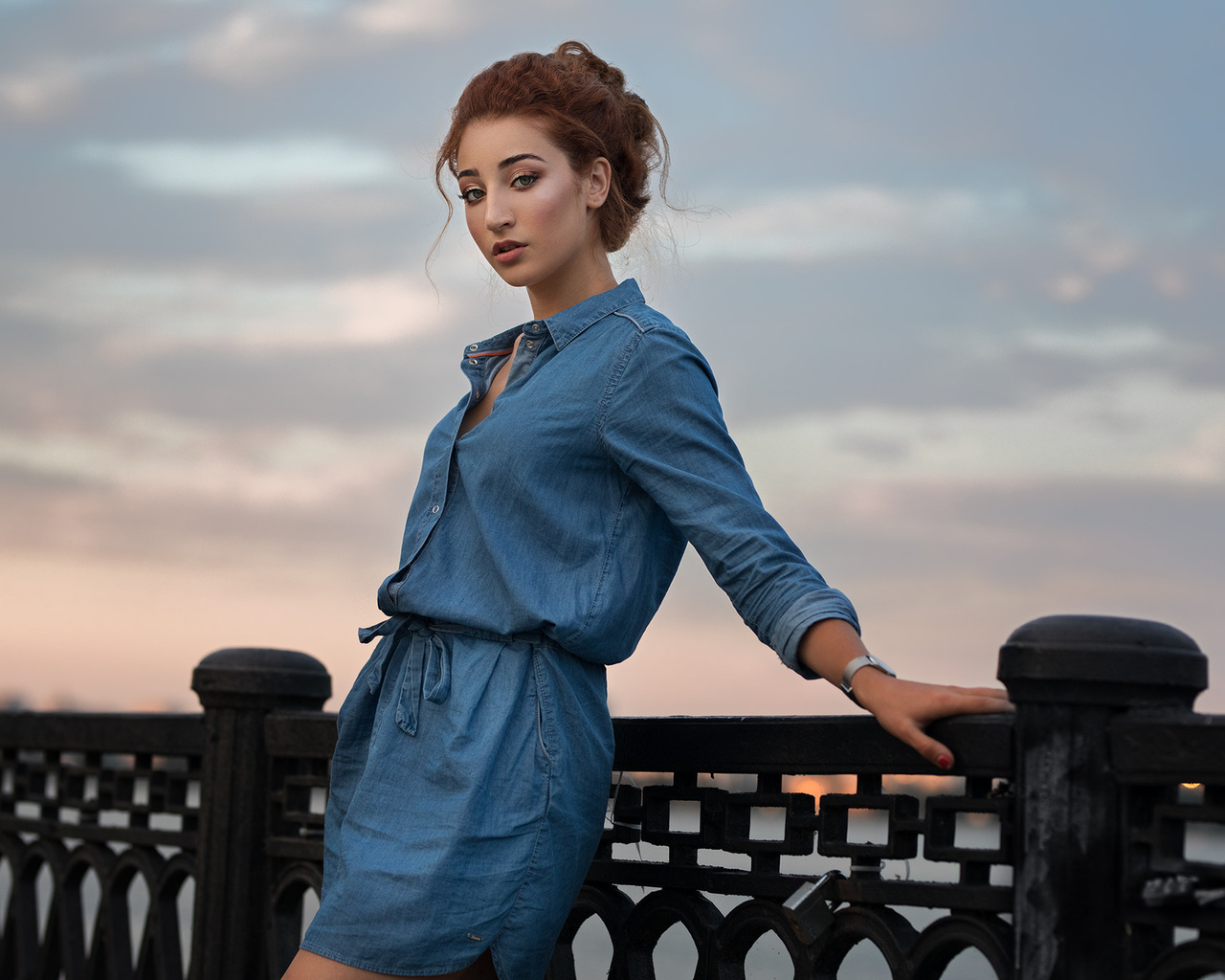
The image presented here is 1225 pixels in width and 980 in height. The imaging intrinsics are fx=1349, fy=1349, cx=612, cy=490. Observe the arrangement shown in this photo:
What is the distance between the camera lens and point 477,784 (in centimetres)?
197

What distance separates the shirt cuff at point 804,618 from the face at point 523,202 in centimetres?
77

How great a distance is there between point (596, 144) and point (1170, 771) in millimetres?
1392

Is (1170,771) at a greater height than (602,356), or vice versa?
(602,356)

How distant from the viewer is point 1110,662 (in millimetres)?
1801

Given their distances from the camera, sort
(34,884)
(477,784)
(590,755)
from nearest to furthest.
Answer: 1. (477,784)
2. (590,755)
3. (34,884)

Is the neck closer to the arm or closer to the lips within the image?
the lips

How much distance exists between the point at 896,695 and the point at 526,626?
557 millimetres

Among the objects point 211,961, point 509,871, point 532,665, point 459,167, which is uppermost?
point 459,167

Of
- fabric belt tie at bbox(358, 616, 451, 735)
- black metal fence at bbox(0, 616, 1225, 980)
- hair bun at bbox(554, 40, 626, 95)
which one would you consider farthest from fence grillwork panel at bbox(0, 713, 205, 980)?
hair bun at bbox(554, 40, 626, 95)

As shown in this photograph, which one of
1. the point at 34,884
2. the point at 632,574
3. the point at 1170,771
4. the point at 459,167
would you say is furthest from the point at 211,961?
the point at 1170,771

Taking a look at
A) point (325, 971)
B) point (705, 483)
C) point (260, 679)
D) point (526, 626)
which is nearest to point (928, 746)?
point (705, 483)

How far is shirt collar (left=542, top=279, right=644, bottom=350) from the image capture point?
228cm

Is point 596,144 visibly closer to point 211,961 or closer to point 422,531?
point 422,531

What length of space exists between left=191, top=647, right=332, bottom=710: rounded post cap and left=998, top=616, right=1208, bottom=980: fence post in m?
2.03
